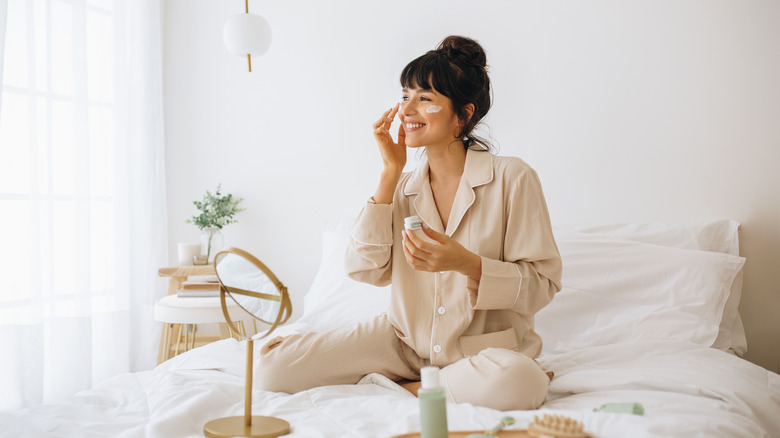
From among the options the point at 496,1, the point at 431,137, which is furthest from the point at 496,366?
the point at 496,1

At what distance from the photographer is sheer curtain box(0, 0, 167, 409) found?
2518 mm

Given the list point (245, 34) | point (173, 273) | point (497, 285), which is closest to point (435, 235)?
point (497, 285)

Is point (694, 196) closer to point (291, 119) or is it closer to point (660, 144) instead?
point (660, 144)

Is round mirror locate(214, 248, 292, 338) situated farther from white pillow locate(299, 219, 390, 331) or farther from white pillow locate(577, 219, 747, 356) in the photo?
white pillow locate(577, 219, 747, 356)

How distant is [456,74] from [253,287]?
85 centimetres

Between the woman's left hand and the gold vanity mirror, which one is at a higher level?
the woman's left hand

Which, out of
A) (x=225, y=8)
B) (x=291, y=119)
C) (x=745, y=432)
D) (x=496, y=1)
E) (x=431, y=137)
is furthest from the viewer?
(x=225, y=8)

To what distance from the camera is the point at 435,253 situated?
134 cm

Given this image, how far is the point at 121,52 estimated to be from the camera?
3.04 metres

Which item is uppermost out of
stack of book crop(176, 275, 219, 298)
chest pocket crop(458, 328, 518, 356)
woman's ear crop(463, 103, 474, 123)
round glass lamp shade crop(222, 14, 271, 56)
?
round glass lamp shade crop(222, 14, 271, 56)

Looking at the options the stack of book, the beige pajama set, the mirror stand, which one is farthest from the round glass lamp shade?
the mirror stand

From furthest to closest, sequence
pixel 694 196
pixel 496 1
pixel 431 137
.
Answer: pixel 496 1
pixel 694 196
pixel 431 137

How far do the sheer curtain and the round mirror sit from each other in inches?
70.1

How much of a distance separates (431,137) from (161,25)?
2252mm
